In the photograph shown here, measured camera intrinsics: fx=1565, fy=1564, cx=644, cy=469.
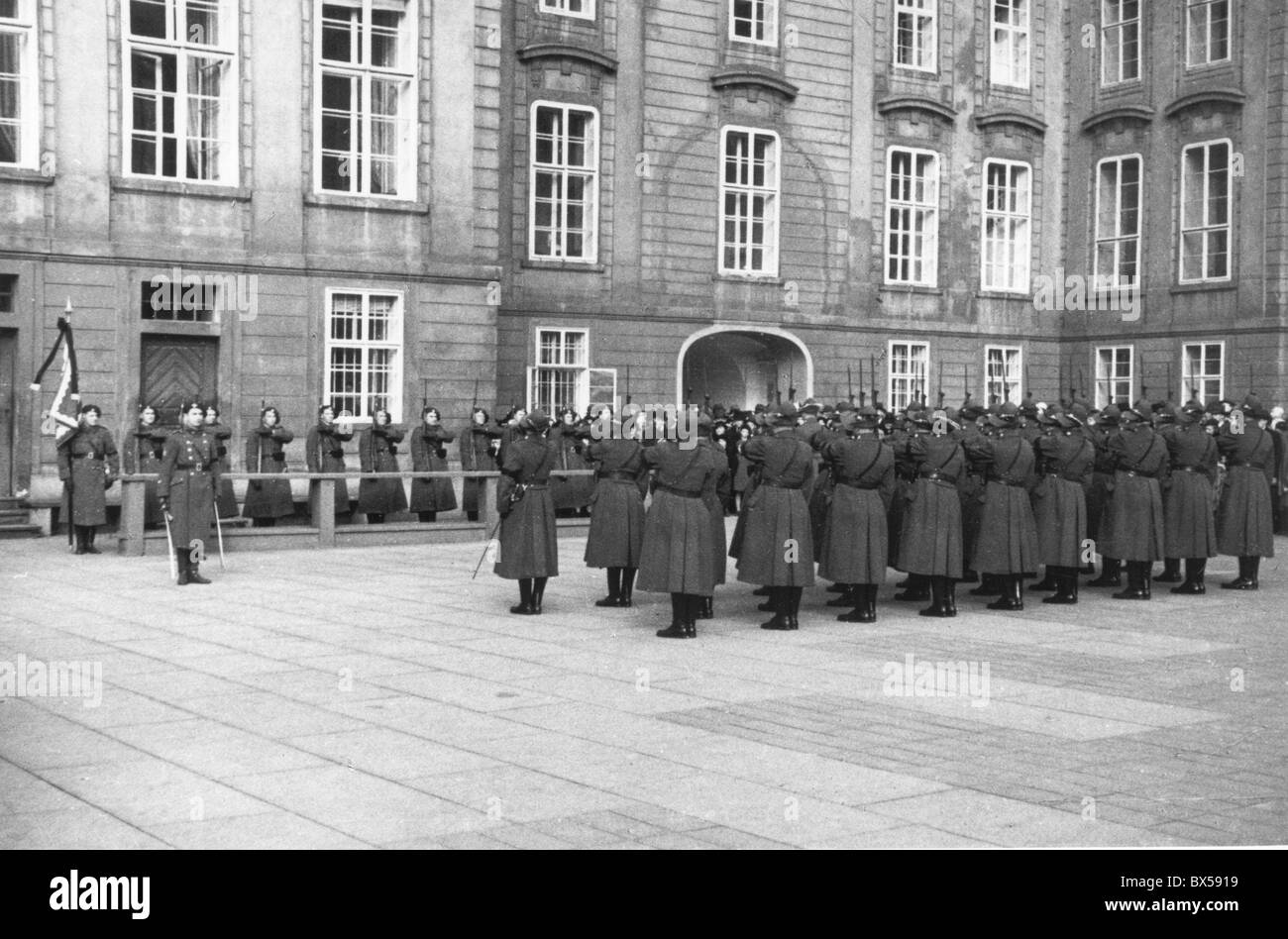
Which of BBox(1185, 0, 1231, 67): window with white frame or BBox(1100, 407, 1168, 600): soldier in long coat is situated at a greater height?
BBox(1185, 0, 1231, 67): window with white frame

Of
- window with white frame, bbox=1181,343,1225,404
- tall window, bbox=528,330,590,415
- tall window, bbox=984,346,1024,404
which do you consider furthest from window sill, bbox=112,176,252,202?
window with white frame, bbox=1181,343,1225,404

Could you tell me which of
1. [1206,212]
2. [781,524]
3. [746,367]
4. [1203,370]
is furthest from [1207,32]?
[781,524]

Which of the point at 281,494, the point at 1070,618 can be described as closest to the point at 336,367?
the point at 281,494

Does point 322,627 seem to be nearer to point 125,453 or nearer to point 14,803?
point 14,803

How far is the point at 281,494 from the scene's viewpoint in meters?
20.0

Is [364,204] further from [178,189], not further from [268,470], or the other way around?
[268,470]

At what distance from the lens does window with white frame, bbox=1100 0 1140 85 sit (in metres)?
29.9

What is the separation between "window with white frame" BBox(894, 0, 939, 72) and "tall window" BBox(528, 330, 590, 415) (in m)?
8.95

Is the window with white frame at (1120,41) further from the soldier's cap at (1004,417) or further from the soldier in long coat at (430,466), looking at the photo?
the soldier's cap at (1004,417)

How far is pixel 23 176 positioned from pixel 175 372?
3124mm

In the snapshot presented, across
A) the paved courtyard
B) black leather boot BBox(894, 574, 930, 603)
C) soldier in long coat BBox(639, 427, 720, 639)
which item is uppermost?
soldier in long coat BBox(639, 427, 720, 639)

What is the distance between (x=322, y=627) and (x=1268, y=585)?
10276mm

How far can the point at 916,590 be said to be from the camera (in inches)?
613

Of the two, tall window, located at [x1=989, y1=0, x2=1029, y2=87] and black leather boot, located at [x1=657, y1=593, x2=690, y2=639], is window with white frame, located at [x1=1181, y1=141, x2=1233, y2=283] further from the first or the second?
black leather boot, located at [x1=657, y1=593, x2=690, y2=639]
